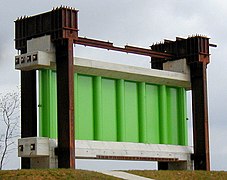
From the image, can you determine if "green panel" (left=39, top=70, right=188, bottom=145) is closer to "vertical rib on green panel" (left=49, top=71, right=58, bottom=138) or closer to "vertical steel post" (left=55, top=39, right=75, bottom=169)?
"vertical rib on green panel" (left=49, top=71, right=58, bottom=138)

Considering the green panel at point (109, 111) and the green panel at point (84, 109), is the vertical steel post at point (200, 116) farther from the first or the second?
the green panel at point (84, 109)

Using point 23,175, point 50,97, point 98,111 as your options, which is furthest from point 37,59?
point 23,175

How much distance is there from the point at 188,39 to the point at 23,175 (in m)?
20.6

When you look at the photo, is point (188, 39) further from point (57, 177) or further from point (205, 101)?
point (57, 177)

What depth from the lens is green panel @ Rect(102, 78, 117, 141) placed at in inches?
1972

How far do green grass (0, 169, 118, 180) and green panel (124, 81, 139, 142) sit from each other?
1045 centimetres

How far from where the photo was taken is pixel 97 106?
49.5 metres

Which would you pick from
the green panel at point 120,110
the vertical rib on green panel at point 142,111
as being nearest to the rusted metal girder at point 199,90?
the green panel at point 120,110

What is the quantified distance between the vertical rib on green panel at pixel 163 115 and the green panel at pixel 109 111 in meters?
4.86

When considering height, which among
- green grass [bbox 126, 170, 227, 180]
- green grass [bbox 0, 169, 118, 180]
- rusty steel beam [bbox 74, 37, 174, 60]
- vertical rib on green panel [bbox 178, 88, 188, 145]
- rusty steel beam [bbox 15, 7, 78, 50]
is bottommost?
green grass [bbox 126, 170, 227, 180]

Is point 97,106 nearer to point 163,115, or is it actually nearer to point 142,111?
point 142,111

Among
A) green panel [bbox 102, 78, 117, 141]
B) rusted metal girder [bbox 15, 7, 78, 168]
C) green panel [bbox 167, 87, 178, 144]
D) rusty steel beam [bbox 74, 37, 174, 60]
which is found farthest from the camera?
green panel [bbox 167, 87, 178, 144]

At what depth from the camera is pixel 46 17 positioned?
156 feet

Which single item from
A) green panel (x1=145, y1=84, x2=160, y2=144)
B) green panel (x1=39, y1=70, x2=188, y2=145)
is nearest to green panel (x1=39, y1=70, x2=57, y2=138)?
green panel (x1=39, y1=70, x2=188, y2=145)
